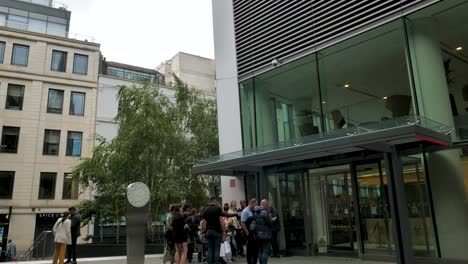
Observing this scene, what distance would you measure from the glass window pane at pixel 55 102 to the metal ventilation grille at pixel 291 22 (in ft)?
67.5

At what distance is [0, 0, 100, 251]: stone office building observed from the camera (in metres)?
27.8

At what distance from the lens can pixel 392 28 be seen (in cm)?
1075

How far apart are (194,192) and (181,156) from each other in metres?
2.05

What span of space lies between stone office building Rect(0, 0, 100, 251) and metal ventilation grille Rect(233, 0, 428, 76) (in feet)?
57.2

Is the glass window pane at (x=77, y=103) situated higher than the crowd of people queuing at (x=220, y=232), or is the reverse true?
the glass window pane at (x=77, y=103)

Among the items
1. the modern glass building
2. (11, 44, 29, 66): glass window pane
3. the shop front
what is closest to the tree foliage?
the modern glass building

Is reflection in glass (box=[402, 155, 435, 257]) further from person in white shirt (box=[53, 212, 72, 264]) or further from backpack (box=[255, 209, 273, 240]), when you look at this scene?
person in white shirt (box=[53, 212, 72, 264])

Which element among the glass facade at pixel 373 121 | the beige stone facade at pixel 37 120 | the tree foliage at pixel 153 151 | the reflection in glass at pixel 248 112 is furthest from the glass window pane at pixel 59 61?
the glass facade at pixel 373 121

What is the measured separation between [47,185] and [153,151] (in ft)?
48.9

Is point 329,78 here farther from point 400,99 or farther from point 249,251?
point 249,251

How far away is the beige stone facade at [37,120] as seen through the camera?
90.6 ft

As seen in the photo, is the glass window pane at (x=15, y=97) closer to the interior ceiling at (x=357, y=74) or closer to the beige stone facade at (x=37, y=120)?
the beige stone facade at (x=37, y=120)

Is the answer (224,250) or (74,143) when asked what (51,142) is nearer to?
(74,143)

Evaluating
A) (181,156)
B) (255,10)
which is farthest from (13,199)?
(255,10)
